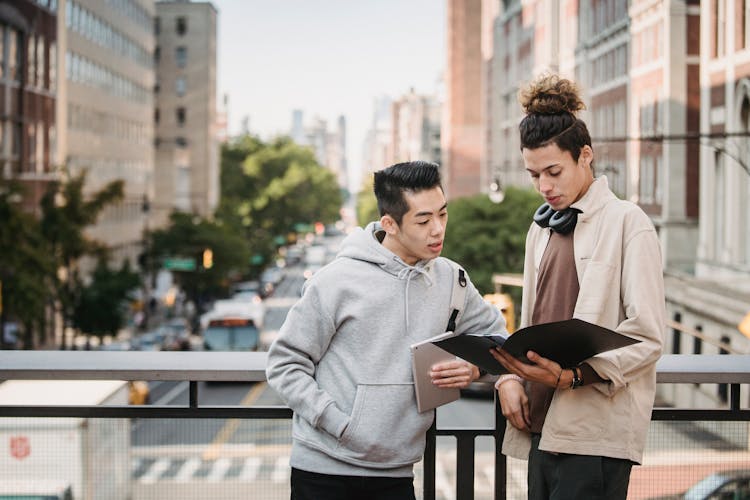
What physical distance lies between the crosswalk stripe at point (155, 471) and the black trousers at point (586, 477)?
1.83 meters

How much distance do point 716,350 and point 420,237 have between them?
30132 mm

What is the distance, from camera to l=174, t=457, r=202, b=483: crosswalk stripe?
16.1ft

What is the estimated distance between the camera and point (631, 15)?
47156 mm

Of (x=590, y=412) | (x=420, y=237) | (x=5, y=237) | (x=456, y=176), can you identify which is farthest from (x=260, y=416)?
(x=456, y=176)

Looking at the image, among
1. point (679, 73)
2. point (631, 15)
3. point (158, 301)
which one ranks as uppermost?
point (631, 15)

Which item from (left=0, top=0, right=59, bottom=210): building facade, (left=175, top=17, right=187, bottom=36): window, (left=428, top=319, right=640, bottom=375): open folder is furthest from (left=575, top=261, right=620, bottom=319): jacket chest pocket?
(left=175, top=17, right=187, bottom=36): window

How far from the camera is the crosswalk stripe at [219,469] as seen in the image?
4780 millimetres

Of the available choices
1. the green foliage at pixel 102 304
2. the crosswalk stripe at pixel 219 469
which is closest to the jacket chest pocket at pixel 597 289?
the crosswalk stripe at pixel 219 469

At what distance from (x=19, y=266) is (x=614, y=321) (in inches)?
1126

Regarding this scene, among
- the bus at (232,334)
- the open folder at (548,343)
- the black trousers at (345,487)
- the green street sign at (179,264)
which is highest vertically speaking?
the open folder at (548,343)

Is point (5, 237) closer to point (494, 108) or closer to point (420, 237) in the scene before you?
point (420, 237)

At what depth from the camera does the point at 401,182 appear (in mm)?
4055

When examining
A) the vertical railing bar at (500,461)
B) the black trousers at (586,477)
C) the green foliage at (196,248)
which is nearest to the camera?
the black trousers at (586,477)

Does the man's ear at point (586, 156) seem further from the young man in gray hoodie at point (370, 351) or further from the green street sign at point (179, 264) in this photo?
the green street sign at point (179, 264)
